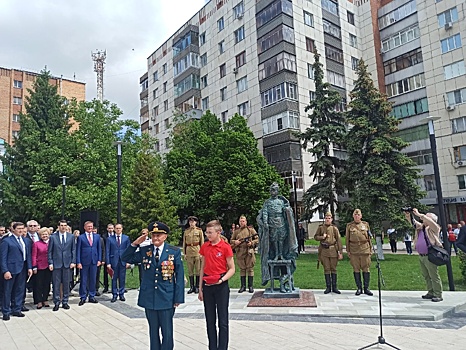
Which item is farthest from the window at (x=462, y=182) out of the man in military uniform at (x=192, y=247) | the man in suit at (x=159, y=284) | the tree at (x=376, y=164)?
the man in suit at (x=159, y=284)

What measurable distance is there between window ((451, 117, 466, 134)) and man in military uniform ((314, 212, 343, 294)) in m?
29.9

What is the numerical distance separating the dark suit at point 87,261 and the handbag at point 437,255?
8.08 m

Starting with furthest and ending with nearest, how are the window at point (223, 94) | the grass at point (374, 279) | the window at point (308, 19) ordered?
the window at point (223, 94)
the window at point (308, 19)
the grass at point (374, 279)

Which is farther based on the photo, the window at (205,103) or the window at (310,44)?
the window at (205,103)

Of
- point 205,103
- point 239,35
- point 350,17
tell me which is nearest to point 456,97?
point 350,17

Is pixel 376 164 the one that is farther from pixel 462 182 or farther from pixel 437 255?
pixel 462 182

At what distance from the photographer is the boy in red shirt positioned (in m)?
5.37

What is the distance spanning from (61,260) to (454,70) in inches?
1447

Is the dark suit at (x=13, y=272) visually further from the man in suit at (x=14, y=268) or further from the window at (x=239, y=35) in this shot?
the window at (x=239, y=35)

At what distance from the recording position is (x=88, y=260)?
1006 cm

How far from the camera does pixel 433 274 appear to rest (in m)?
8.73

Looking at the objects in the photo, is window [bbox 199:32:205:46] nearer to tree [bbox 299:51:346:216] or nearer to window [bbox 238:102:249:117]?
window [bbox 238:102:249:117]

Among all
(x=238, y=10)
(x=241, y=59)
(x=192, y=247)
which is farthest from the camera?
(x=238, y=10)

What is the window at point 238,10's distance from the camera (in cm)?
3944
